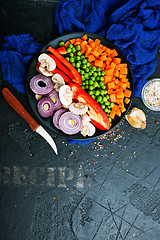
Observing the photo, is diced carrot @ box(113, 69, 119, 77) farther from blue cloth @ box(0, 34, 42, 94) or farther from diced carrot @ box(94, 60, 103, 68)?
blue cloth @ box(0, 34, 42, 94)

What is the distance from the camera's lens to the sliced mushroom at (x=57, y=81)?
2236 mm

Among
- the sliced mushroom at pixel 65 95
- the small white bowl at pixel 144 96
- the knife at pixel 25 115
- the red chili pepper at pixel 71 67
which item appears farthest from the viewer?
the small white bowl at pixel 144 96

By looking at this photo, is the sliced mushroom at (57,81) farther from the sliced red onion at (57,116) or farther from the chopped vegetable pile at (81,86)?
the sliced red onion at (57,116)

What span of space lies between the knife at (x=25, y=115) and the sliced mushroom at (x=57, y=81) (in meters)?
0.48

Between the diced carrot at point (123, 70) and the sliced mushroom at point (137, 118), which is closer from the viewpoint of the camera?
the diced carrot at point (123, 70)

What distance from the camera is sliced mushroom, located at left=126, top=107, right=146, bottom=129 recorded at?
2549 millimetres

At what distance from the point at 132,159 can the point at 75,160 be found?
0.73 metres

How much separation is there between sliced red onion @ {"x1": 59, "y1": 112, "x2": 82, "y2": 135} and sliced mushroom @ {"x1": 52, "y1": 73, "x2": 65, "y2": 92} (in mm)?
307

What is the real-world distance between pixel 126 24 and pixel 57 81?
3.54ft

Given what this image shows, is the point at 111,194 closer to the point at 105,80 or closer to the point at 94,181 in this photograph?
the point at 94,181

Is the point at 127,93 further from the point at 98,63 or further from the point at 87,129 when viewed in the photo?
the point at 87,129

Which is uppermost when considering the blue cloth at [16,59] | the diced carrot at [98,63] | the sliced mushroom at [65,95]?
the blue cloth at [16,59]

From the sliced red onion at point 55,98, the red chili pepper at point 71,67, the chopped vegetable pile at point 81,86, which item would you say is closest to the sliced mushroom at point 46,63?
the chopped vegetable pile at point 81,86

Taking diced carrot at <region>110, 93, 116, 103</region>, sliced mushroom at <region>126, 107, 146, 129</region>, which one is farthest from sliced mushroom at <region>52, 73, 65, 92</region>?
sliced mushroom at <region>126, 107, 146, 129</region>
